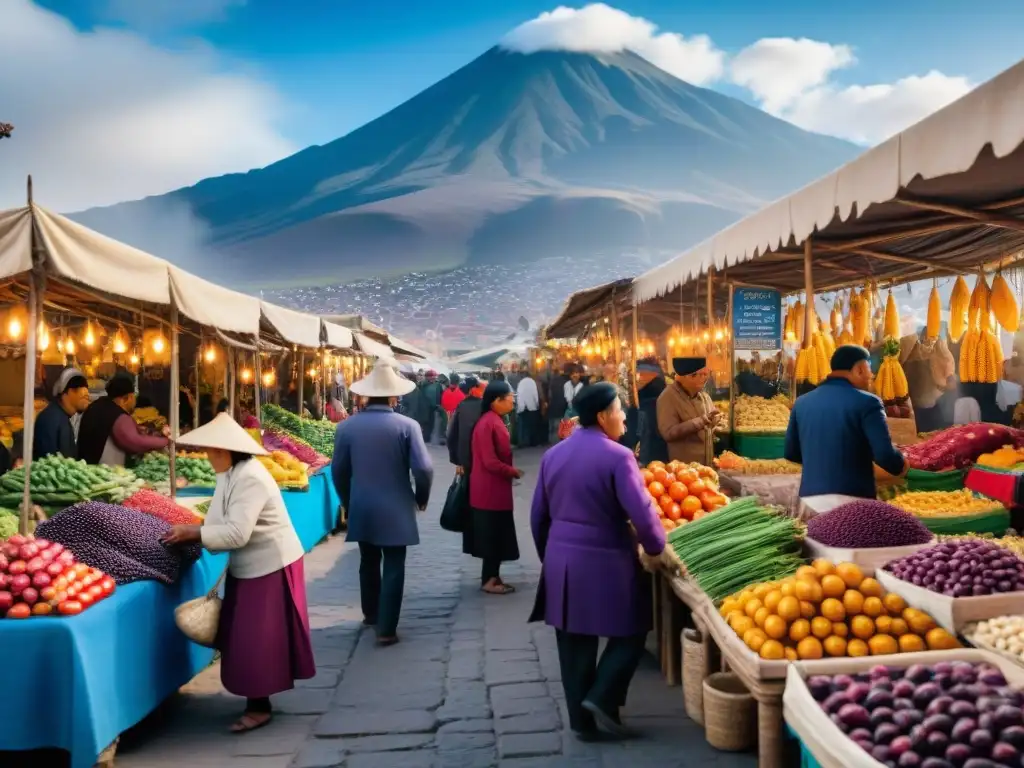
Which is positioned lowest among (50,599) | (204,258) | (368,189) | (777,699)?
(777,699)

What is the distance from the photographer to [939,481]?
6.66m

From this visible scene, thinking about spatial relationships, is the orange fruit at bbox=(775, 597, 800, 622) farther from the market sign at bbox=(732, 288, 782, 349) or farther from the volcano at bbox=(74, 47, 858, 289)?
the volcano at bbox=(74, 47, 858, 289)

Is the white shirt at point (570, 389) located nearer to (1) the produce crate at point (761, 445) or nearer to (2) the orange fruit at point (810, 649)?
(1) the produce crate at point (761, 445)

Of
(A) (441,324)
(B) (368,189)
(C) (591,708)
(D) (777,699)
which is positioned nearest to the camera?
(D) (777,699)

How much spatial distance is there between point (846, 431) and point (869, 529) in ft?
3.53

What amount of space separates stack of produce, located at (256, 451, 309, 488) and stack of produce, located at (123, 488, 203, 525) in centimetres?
225

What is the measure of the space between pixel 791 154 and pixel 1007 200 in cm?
19529

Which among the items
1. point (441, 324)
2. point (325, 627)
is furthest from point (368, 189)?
point (325, 627)

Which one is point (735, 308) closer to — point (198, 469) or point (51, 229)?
point (198, 469)

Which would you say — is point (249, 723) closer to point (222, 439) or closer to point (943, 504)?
point (222, 439)

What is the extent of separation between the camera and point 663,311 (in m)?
16.4

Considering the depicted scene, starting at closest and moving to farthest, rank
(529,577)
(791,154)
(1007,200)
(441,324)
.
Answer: (1007,200)
(529,577)
(441,324)
(791,154)

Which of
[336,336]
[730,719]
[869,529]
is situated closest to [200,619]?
[730,719]

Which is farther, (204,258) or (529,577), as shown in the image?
(204,258)
